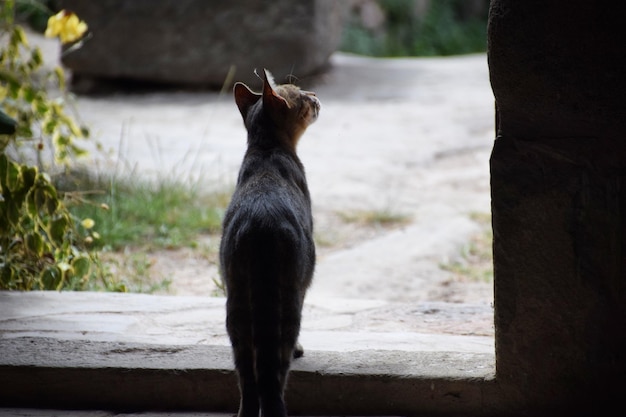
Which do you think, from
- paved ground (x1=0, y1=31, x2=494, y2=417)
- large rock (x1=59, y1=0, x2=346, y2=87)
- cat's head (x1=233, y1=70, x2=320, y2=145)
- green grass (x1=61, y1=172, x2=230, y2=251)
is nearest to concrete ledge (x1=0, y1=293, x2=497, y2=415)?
paved ground (x1=0, y1=31, x2=494, y2=417)

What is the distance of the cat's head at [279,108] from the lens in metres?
3.16

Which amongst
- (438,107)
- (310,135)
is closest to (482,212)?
(310,135)

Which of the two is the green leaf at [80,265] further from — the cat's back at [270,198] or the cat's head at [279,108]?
the cat's back at [270,198]

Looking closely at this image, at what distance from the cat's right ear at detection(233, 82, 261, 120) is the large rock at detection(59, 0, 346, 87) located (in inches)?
243

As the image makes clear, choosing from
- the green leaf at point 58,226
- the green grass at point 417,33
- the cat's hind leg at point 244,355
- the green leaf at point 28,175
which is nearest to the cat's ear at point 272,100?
the cat's hind leg at point 244,355

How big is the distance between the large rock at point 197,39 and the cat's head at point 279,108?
20.3 ft

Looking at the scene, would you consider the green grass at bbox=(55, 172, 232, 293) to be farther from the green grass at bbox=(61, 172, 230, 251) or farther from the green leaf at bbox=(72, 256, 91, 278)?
the green leaf at bbox=(72, 256, 91, 278)

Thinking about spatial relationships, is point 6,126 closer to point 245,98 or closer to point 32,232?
point 32,232

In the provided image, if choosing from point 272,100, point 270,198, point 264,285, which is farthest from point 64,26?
point 264,285

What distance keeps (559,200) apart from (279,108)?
1.06 m

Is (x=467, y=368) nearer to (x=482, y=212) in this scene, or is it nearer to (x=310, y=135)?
(x=482, y=212)

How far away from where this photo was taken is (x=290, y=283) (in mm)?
2664

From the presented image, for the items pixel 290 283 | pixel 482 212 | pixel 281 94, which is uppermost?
pixel 281 94

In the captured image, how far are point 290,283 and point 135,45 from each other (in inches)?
296
